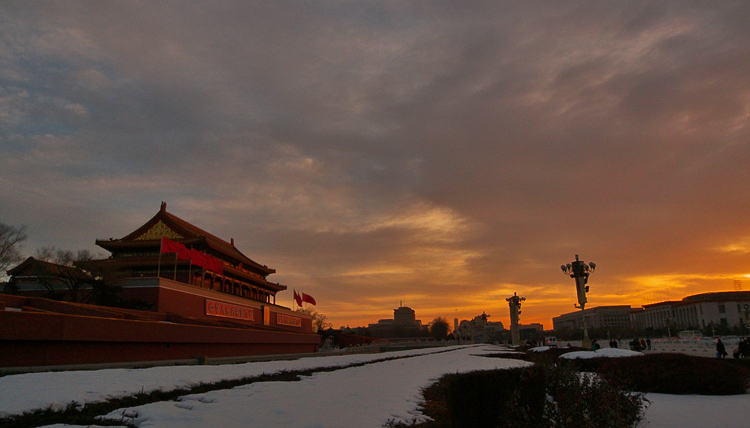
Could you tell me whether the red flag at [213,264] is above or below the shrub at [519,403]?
above

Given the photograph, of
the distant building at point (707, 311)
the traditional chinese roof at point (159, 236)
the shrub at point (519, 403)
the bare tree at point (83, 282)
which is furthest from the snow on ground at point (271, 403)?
the distant building at point (707, 311)

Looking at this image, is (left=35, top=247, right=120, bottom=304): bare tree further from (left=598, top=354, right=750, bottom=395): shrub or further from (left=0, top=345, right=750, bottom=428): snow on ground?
(left=598, top=354, right=750, bottom=395): shrub

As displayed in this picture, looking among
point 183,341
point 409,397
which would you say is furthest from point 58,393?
point 183,341

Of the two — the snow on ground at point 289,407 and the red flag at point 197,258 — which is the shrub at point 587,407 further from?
the red flag at point 197,258

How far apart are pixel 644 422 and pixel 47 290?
32.1 metres

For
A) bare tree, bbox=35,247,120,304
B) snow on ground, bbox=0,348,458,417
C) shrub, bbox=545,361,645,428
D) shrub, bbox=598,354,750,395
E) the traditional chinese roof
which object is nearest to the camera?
shrub, bbox=545,361,645,428

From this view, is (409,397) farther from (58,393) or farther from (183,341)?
(183,341)

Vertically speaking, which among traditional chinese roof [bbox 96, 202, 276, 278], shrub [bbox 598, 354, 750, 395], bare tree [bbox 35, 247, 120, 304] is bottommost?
shrub [bbox 598, 354, 750, 395]

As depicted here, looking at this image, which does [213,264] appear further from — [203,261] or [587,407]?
[587,407]

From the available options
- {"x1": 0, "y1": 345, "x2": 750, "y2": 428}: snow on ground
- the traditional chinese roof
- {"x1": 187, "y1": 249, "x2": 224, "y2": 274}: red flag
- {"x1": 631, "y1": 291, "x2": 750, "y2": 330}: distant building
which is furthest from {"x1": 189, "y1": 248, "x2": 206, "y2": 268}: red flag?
{"x1": 631, "y1": 291, "x2": 750, "y2": 330}: distant building

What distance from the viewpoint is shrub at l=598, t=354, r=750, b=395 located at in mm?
10430

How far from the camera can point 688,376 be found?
10.7 m

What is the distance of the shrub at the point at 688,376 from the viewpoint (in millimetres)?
10430

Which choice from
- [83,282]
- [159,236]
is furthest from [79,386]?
[159,236]
